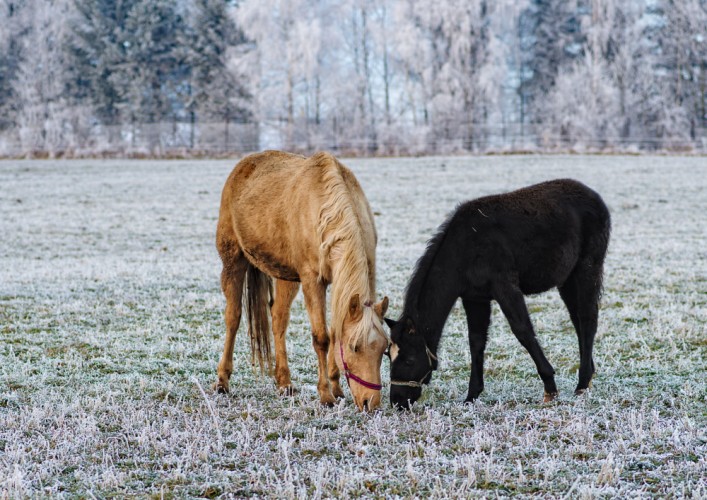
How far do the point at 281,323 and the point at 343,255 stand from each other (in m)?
1.44

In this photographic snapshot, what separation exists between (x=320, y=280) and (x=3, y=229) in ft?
50.8

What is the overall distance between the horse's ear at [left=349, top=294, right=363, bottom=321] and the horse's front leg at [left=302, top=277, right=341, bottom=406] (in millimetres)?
510

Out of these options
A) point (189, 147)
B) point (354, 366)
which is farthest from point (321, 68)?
point (354, 366)

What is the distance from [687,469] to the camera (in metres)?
3.68

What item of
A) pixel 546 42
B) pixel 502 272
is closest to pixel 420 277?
pixel 502 272

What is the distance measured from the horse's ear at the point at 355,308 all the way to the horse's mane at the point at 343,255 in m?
0.02

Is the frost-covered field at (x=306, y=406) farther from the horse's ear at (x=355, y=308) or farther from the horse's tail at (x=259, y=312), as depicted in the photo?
the horse's ear at (x=355, y=308)

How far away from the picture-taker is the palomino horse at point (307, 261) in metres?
4.79

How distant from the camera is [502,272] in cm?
500

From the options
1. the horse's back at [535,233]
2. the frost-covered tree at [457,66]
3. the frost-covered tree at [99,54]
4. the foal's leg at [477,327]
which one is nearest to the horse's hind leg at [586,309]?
the horse's back at [535,233]

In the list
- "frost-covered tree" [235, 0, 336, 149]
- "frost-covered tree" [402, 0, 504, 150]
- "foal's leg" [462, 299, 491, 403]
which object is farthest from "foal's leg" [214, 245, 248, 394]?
"frost-covered tree" [402, 0, 504, 150]

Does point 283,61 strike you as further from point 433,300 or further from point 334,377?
point 433,300

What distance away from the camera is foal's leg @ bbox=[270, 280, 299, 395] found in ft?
19.1

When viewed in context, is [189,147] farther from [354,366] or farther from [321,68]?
[354,366]
